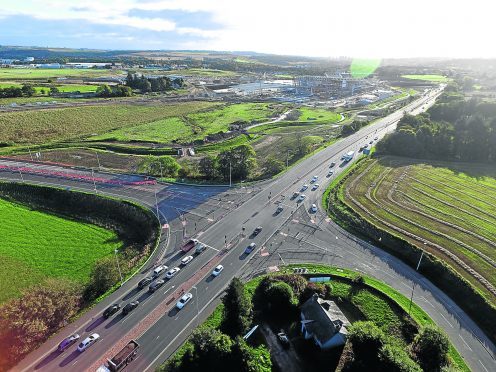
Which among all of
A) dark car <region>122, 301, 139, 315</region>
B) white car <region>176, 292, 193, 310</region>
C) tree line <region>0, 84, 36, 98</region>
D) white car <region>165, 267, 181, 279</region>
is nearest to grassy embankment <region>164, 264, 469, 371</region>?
white car <region>176, 292, 193, 310</region>

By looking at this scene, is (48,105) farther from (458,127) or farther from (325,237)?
(458,127)

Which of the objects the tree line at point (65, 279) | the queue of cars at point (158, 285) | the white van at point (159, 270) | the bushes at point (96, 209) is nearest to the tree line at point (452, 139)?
the queue of cars at point (158, 285)

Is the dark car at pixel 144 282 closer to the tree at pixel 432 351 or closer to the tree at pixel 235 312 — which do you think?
the tree at pixel 235 312

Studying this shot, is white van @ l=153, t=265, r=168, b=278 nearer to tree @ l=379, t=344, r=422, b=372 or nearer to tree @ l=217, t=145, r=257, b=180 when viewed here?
tree @ l=379, t=344, r=422, b=372

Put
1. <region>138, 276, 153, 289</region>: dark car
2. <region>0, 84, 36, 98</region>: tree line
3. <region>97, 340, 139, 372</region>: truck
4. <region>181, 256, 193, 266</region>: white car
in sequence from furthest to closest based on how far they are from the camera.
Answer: <region>0, 84, 36, 98</region>: tree line < <region>181, 256, 193, 266</region>: white car < <region>138, 276, 153, 289</region>: dark car < <region>97, 340, 139, 372</region>: truck

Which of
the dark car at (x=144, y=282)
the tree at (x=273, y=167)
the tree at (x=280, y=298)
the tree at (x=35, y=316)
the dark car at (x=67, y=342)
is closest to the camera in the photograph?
the tree at (x=35, y=316)

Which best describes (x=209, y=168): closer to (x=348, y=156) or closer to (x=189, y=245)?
(x=189, y=245)

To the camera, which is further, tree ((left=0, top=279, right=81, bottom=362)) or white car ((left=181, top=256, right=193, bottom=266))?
white car ((left=181, top=256, right=193, bottom=266))
